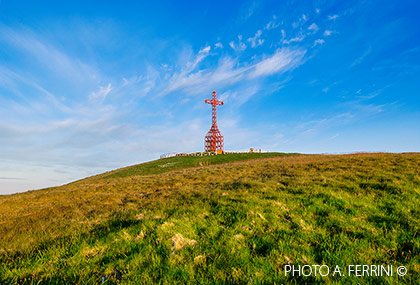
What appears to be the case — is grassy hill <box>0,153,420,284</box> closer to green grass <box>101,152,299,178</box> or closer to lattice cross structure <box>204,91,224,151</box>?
green grass <box>101,152,299,178</box>

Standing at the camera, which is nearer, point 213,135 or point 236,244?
point 236,244

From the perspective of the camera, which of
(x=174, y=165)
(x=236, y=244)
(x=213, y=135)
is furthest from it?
(x=213, y=135)

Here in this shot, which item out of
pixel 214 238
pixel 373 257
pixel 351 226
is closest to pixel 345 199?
pixel 351 226

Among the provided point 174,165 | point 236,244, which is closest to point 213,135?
point 174,165

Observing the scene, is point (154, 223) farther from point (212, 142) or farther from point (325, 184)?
point (212, 142)

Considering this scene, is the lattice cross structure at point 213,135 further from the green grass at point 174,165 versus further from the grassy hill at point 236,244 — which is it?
the grassy hill at point 236,244

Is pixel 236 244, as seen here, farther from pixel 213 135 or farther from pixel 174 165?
pixel 213 135

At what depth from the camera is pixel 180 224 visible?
6.54 metres

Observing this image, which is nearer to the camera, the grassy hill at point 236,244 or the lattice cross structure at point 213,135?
the grassy hill at point 236,244

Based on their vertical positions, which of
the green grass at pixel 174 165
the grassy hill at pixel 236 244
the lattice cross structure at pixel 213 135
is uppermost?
the lattice cross structure at pixel 213 135

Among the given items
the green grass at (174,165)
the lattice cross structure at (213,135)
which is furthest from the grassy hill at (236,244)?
the lattice cross structure at (213,135)

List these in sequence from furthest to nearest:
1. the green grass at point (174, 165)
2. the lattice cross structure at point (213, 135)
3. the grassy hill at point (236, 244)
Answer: the lattice cross structure at point (213, 135) < the green grass at point (174, 165) < the grassy hill at point (236, 244)

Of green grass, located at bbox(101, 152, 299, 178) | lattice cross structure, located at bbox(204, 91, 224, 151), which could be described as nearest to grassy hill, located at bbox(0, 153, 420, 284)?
green grass, located at bbox(101, 152, 299, 178)

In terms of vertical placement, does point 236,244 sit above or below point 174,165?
below
